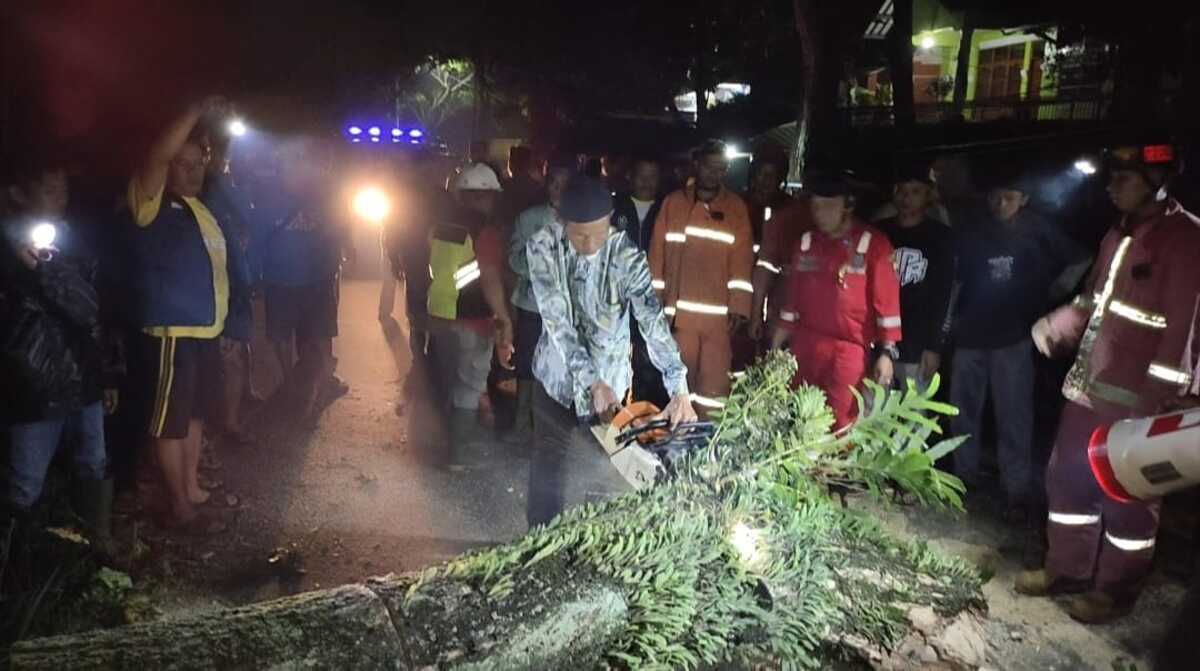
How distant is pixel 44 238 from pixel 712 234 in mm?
3887

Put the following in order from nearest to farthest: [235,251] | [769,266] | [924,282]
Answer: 1. [235,251]
2. [924,282]
3. [769,266]

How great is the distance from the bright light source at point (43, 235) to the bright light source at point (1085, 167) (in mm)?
7979

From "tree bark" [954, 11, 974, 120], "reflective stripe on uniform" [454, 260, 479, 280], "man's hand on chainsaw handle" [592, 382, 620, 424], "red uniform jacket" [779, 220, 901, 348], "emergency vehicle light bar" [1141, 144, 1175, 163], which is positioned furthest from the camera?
"tree bark" [954, 11, 974, 120]

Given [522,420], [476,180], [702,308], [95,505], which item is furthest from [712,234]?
[95,505]

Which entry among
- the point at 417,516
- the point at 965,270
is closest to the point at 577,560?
the point at 417,516

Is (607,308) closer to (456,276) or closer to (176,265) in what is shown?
(456,276)

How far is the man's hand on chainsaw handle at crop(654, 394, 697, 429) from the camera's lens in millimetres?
3482

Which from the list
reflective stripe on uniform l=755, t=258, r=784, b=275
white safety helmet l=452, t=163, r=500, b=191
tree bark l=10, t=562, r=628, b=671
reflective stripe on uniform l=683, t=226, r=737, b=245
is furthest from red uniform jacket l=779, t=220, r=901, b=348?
tree bark l=10, t=562, r=628, b=671

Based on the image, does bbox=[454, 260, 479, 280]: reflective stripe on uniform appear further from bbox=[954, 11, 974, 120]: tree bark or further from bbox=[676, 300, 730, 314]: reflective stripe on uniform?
bbox=[954, 11, 974, 120]: tree bark

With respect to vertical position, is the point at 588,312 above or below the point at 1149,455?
above

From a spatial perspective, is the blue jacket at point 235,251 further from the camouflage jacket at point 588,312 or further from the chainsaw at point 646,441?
the chainsaw at point 646,441

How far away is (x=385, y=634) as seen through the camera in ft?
6.08

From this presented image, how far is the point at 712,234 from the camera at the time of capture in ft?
19.0

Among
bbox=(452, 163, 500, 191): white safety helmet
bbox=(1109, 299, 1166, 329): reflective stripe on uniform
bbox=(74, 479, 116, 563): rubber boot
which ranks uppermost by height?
bbox=(452, 163, 500, 191): white safety helmet
